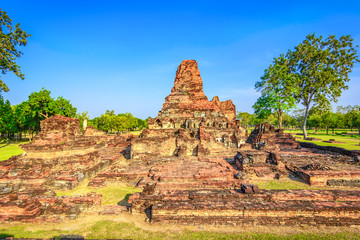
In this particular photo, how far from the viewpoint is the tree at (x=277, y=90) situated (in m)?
28.6

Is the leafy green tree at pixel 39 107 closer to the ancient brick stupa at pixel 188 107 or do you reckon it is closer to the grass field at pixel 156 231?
the ancient brick stupa at pixel 188 107

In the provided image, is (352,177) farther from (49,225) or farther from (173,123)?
(173,123)

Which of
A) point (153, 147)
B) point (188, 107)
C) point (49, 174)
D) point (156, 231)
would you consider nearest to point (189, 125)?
point (188, 107)

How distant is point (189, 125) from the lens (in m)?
22.8

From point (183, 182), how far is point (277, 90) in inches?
1152

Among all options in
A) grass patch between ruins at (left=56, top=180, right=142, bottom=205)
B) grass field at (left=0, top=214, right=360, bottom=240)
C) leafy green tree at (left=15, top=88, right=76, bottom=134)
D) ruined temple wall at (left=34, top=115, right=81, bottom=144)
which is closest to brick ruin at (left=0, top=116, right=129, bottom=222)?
ruined temple wall at (left=34, top=115, right=81, bottom=144)

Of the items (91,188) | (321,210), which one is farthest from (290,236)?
(91,188)

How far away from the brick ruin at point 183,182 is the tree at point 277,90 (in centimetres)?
1261

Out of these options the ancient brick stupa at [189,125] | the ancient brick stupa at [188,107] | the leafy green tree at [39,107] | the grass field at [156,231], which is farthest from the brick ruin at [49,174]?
the leafy green tree at [39,107]

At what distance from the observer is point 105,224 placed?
17.8ft

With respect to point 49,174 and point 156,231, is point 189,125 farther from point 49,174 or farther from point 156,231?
point 156,231

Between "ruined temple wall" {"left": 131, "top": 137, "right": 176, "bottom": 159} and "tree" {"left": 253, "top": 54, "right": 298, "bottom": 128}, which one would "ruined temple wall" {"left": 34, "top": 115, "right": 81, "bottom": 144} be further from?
"tree" {"left": 253, "top": 54, "right": 298, "bottom": 128}

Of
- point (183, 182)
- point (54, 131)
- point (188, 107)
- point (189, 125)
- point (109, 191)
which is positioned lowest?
point (109, 191)

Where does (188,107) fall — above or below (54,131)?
above
